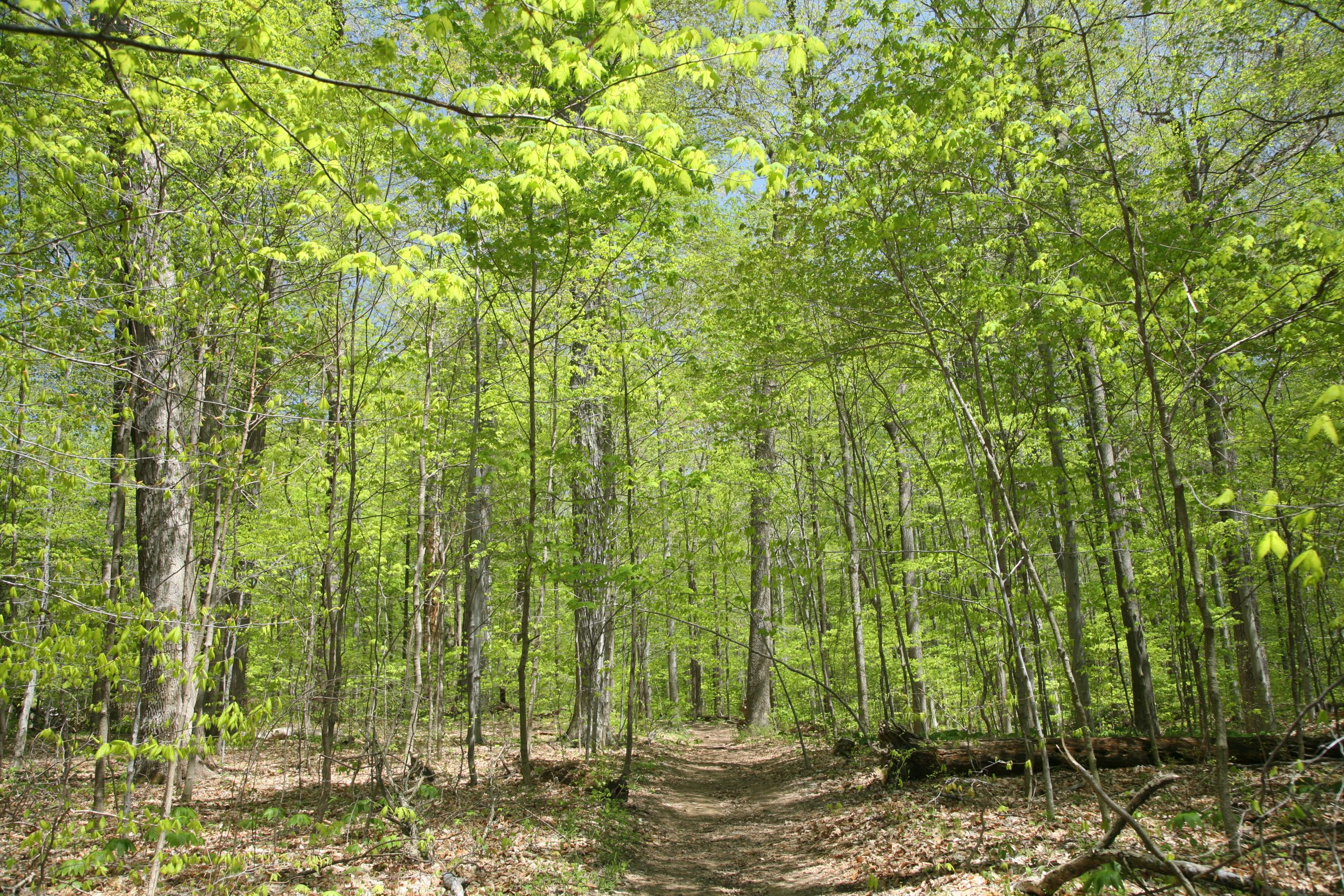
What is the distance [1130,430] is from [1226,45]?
714 cm

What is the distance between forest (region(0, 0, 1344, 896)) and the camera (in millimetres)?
3779

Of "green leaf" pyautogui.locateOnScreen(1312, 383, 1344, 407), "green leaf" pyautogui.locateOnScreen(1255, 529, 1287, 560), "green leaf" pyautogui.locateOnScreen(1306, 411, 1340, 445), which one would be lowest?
"green leaf" pyautogui.locateOnScreen(1255, 529, 1287, 560)

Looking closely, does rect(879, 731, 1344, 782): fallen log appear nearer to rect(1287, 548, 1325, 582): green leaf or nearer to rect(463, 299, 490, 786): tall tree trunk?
rect(463, 299, 490, 786): tall tree trunk

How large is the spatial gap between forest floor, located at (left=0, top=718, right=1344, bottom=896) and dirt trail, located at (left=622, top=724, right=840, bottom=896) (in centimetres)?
3

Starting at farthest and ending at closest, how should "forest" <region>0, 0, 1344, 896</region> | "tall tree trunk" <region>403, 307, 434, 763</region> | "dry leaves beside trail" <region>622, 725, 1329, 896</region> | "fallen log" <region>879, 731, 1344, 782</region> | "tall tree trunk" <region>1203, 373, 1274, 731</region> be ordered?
1. "tall tree trunk" <region>1203, 373, 1274, 731</region>
2. "fallen log" <region>879, 731, 1344, 782</region>
3. "tall tree trunk" <region>403, 307, 434, 763</region>
4. "dry leaves beside trail" <region>622, 725, 1329, 896</region>
5. "forest" <region>0, 0, 1344, 896</region>

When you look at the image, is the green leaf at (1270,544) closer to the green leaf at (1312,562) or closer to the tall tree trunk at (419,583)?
the green leaf at (1312,562)

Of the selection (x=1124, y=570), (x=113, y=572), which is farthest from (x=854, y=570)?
(x=113, y=572)

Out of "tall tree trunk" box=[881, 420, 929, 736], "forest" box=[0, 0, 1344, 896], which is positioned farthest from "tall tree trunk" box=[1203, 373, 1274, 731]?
"tall tree trunk" box=[881, 420, 929, 736]

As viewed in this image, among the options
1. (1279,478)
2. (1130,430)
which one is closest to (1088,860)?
(1130,430)

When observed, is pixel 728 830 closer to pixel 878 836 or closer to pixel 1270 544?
pixel 878 836

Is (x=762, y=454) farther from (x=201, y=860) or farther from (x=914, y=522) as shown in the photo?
(x=201, y=860)

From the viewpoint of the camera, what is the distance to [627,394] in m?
8.62

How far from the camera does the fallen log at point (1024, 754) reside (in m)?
6.51

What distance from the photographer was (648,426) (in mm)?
11680
